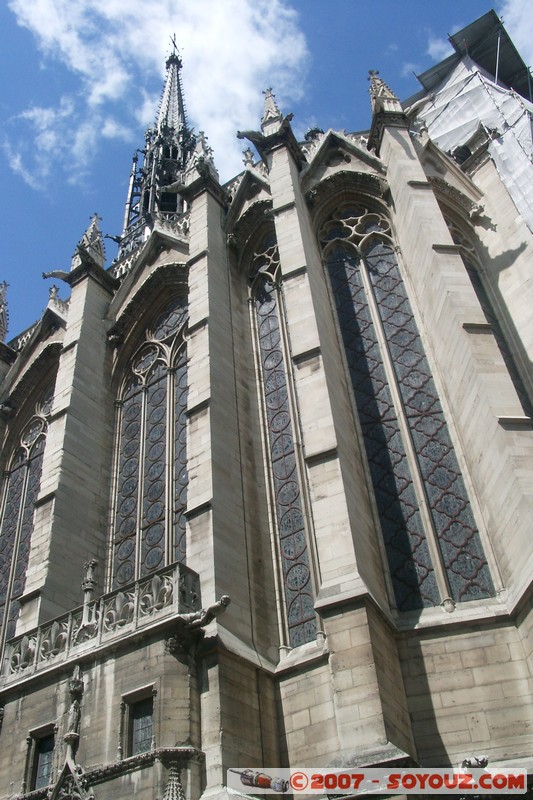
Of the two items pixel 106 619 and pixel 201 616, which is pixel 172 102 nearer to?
pixel 106 619

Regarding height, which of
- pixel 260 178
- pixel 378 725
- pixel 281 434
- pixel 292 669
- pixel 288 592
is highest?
Answer: pixel 260 178

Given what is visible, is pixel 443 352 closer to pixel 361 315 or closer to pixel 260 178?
pixel 361 315

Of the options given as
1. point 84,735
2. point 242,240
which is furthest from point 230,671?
point 242,240

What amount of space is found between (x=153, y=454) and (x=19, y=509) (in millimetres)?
3841

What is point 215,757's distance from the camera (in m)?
7.48

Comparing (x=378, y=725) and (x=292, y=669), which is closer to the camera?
(x=378, y=725)

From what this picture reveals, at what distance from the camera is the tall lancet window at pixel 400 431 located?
31.3 feet

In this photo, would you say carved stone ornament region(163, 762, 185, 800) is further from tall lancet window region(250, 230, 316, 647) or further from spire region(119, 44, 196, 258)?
spire region(119, 44, 196, 258)

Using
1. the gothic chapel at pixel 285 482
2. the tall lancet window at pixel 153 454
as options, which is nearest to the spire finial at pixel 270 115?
the gothic chapel at pixel 285 482

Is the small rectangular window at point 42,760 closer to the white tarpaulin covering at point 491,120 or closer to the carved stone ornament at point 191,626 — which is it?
the carved stone ornament at point 191,626

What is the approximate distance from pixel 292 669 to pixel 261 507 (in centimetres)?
245

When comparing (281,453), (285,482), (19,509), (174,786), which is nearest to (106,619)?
(174,786)

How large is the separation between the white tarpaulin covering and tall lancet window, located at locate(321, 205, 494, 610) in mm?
2879

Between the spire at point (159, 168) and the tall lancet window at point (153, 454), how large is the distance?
12.5 m
